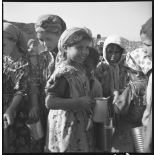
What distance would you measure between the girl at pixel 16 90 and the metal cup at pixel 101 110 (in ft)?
1.48

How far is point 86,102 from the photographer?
1.95 metres

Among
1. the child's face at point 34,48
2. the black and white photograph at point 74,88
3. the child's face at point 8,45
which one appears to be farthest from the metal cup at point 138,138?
the child's face at point 8,45

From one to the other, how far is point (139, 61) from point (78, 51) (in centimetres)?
51

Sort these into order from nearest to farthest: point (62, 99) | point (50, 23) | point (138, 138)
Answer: point (62, 99)
point (138, 138)
point (50, 23)

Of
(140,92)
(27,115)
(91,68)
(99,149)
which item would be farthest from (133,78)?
(27,115)

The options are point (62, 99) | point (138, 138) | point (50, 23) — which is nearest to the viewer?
point (62, 99)

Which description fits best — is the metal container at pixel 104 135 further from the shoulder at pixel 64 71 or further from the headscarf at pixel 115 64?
the shoulder at pixel 64 71

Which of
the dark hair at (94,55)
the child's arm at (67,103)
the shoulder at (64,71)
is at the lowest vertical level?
the child's arm at (67,103)

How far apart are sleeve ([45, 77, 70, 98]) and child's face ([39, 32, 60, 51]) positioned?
0.33 metres

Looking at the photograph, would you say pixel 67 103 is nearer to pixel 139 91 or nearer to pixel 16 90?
pixel 16 90

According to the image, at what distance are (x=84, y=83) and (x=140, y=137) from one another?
567mm

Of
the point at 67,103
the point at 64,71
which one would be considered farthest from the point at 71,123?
the point at 64,71

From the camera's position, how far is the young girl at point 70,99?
1935 millimetres

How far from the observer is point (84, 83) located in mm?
2012
